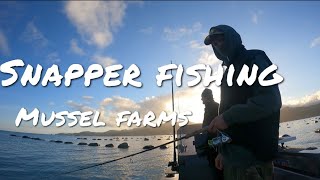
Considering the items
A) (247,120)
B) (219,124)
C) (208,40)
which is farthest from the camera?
(208,40)

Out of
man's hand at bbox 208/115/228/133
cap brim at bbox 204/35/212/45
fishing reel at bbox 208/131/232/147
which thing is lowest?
fishing reel at bbox 208/131/232/147

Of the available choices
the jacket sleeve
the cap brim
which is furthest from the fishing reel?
the cap brim

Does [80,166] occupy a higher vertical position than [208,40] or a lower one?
lower

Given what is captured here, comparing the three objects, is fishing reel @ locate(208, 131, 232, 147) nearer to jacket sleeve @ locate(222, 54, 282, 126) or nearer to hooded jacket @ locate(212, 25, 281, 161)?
hooded jacket @ locate(212, 25, 281, 161)

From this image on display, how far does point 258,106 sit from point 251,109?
0.26 ft

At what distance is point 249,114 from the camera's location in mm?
Answer: 2926

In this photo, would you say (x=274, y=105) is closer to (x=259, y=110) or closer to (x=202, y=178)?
(x=259, y=110)

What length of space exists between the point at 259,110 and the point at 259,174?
89 centimetres

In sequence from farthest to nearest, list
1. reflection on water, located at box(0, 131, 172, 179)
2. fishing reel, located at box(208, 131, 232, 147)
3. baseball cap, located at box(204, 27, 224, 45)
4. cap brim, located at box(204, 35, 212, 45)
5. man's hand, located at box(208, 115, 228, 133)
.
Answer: reflection on water, located at box(0, 131, 172, 179)
cap brim, located at box(204, 35, 212, 45)
baseball cap, located at box(204, 27, 224, 45)
fishing reel, located at box(208, 131, 232, 147)
man's hand, located at box(208, 115, 228, 133)

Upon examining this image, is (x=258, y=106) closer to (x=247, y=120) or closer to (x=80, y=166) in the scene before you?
(x=247, y=120)

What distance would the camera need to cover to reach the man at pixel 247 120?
2943 millimetres

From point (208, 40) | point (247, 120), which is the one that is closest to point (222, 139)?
point (247, 120)

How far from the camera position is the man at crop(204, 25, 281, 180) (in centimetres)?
294

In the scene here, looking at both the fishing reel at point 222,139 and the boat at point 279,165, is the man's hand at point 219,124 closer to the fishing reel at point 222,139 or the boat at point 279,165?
the fishing reel at point 222,139
